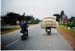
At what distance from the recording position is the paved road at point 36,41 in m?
4.16

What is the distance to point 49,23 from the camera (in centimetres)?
429

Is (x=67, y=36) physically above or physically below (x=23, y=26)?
below

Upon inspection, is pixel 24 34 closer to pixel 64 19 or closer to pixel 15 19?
pixel 15 19

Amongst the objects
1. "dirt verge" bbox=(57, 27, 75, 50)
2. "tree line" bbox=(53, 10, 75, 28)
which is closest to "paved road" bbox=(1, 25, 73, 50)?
"dirt verge" bbox=(57, 27, 75, 50)

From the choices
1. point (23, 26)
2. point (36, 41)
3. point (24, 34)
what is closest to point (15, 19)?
point (23, 26)

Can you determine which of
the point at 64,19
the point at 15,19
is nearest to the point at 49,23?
the point at 64,19

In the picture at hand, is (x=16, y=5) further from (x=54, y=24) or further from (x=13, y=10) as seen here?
(x=54, y=24)

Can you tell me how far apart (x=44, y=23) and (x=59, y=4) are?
448 mm

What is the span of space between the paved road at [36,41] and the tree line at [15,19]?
0.14 meters

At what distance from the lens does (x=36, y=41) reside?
4.25 metres

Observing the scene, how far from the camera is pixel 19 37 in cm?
427

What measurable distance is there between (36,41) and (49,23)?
0.42m

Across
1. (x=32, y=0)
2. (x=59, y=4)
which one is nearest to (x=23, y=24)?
(x=32, y=0)

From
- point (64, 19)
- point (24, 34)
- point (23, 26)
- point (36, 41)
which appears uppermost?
point (64, 19)
